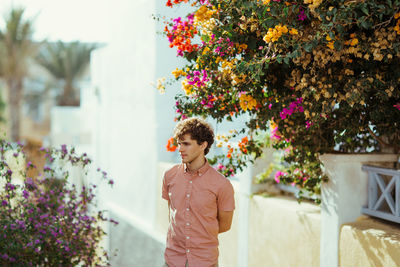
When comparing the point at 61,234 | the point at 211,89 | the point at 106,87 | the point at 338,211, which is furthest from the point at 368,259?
the point at 106,87

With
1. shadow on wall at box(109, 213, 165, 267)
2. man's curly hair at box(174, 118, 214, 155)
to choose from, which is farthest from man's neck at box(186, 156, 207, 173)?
shadow on wall at box(109, 213, 165, 267)

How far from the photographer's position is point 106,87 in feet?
42.1

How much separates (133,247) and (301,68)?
6.77m

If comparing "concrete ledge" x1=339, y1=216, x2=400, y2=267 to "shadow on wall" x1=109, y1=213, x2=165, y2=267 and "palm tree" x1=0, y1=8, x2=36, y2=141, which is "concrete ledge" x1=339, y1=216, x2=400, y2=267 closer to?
"shadow on wall" x1=109, y1=213, x2=165, y2=267

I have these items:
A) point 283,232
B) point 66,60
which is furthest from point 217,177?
point 66,60

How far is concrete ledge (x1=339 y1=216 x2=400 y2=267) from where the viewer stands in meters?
3.83

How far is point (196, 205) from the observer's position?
323cm

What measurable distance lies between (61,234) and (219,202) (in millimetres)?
2191

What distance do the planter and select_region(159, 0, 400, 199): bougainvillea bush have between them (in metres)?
0.14

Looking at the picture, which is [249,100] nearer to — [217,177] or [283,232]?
[217,177]

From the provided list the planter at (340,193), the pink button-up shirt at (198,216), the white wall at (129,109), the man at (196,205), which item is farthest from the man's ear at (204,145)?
the white wall at (129,109)

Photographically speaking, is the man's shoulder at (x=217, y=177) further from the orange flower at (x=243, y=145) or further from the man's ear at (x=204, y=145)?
the orange flower at (x=243, y=145)

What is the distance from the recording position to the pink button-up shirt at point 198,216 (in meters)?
3.22

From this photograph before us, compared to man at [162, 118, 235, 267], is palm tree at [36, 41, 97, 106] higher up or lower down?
higher up
